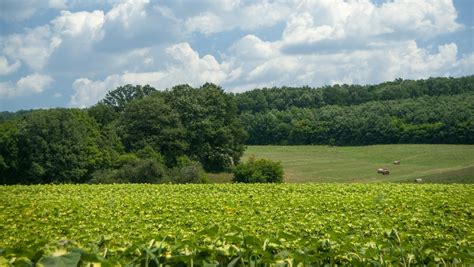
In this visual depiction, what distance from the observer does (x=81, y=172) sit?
38062 mm

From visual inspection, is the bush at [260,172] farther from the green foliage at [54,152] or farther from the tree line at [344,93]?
the tree line at [344,93]

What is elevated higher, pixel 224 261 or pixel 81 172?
pixel 224 261

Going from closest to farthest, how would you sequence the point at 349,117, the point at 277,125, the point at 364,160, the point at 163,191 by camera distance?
the point at 163,191 → the point at 364,160 → the point at 349,117 → the point at 277,125

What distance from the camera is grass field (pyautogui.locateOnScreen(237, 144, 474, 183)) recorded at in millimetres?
48406

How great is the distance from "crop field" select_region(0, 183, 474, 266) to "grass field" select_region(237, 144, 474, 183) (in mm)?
27893

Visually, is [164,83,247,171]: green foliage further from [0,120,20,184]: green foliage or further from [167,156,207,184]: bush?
[0,120,20,184]: green foliage

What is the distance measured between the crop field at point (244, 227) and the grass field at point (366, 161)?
2789 centimetres

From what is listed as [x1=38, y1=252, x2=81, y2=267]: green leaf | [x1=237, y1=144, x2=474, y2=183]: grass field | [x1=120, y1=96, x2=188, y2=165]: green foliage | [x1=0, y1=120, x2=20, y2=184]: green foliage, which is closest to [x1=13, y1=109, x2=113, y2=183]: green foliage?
[x1=0, y1=120, x2=20, y2=184]: green foliage

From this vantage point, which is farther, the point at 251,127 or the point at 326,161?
the point at 251,127

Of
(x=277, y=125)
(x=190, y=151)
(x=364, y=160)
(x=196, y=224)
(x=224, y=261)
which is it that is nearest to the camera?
(x=224, y=261)

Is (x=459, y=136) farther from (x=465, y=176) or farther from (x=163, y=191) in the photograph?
(x=163, y=191)

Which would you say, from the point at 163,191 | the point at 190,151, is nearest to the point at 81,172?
the point at 190,151

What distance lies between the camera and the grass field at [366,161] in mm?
48406

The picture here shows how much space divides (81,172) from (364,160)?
34.0 metres
